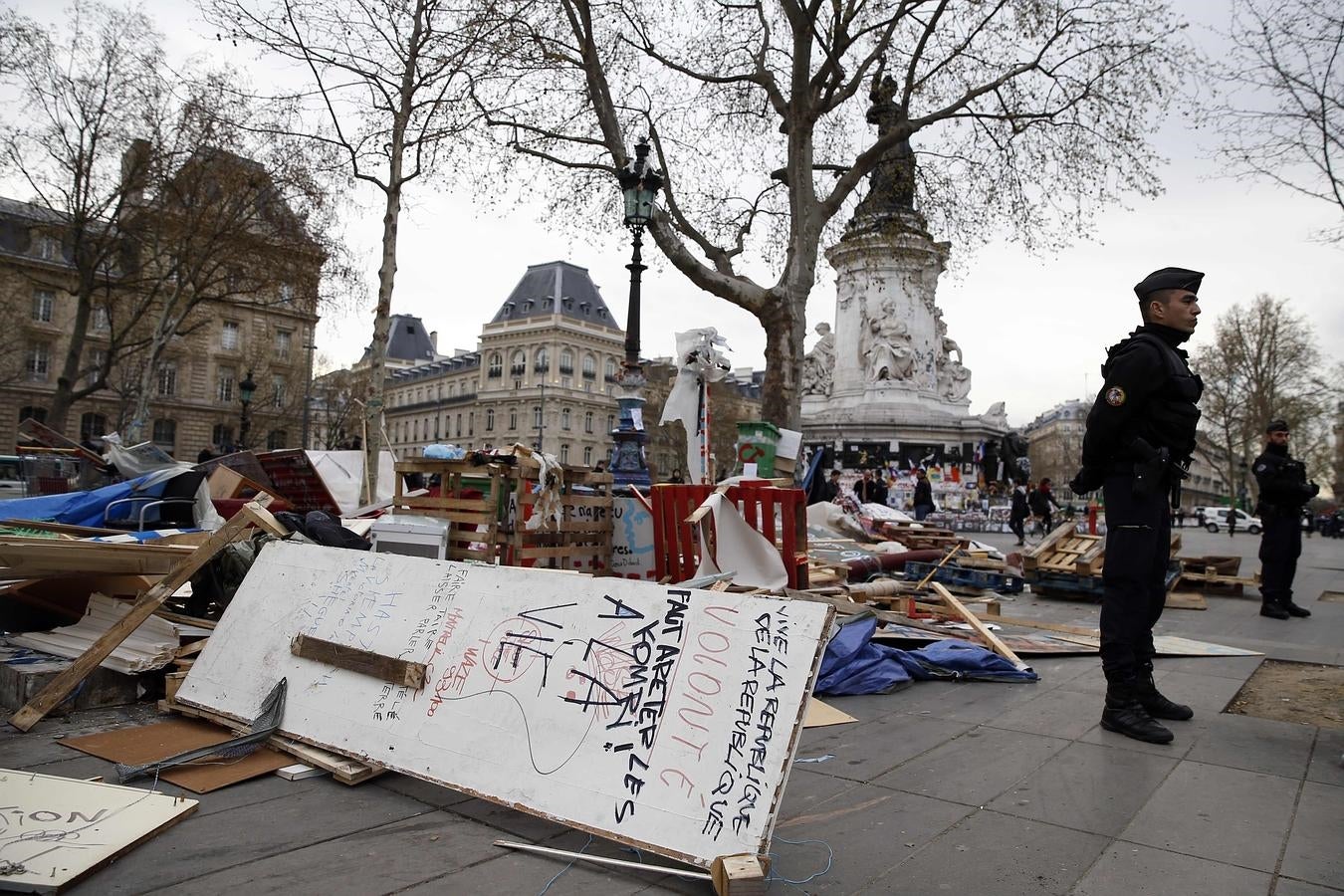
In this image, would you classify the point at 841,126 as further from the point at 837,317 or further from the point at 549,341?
the point at 549,341

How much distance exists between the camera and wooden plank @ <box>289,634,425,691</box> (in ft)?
10.7

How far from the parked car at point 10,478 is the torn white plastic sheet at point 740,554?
38.6 ft

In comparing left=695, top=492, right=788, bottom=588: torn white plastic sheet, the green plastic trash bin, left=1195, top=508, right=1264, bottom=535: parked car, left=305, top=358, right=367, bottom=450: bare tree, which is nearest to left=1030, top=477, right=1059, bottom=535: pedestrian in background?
the green plastic trash bin

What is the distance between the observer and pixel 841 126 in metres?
19.5

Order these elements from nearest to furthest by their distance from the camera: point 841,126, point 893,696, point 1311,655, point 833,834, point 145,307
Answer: point 833,834 < point 893,696 < point 1311,655 < point 841,126 < point 145,307

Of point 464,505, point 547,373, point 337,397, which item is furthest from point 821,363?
point 547,373

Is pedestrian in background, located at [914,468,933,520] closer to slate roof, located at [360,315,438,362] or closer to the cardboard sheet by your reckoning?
the cardboard sheet

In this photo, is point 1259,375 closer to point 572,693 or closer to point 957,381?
point 957,381

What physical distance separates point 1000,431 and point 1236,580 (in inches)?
968

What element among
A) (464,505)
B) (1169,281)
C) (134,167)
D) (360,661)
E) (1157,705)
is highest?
(134,167)

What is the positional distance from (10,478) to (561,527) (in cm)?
1269

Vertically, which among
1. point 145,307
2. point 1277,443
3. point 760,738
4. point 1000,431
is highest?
point 145,307

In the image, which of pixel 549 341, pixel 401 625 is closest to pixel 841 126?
pixel 401 625

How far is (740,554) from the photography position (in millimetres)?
5996
